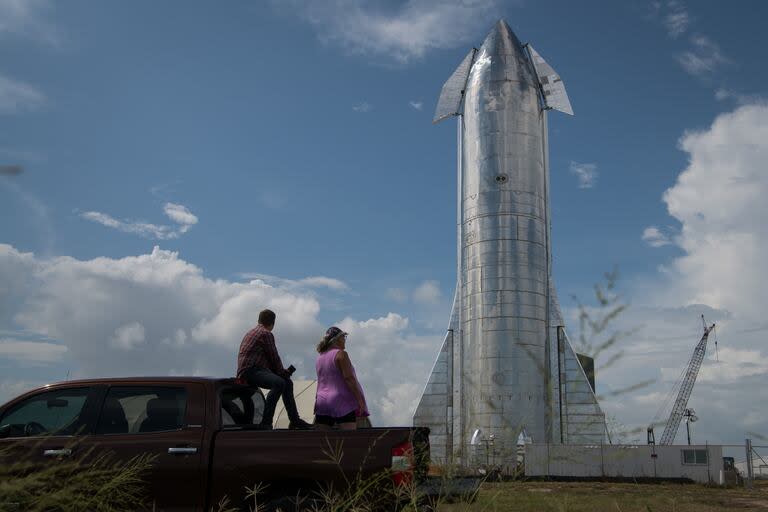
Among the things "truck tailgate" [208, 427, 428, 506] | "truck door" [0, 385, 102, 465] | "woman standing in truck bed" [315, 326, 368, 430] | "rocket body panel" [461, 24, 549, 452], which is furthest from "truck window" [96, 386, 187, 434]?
"rocket body panel" [461, 24, 549, 452]

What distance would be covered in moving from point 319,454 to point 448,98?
94.8 feet

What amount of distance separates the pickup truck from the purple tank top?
3.12 ft

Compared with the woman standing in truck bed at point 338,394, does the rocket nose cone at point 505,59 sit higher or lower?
higher

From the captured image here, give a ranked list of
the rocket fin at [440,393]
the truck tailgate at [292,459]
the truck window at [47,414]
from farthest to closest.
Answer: the rocket fin at [440,393] < the truck window at [47,414] < the truck tailgate at [292,459]

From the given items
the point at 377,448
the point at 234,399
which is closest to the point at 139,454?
the point at 234,399

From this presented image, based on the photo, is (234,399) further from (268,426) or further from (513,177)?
(513,177)

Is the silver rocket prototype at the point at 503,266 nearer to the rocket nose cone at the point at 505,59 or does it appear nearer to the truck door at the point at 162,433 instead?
the rocket nose cone at the point at 505,59

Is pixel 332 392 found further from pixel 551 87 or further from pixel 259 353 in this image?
pixel 551 87

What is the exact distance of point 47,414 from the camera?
22.7 ft

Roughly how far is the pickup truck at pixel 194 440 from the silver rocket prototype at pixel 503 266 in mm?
20305

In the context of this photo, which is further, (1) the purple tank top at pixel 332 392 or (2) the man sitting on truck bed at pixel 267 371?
(1) the purple tank top at pixel 332 392

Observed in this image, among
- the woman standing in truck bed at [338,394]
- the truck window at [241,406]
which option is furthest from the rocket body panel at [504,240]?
the truck window at [241,406]

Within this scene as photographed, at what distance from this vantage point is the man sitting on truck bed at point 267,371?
7.48m

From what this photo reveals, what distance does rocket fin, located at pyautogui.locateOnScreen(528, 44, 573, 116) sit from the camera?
31516 millimetres
